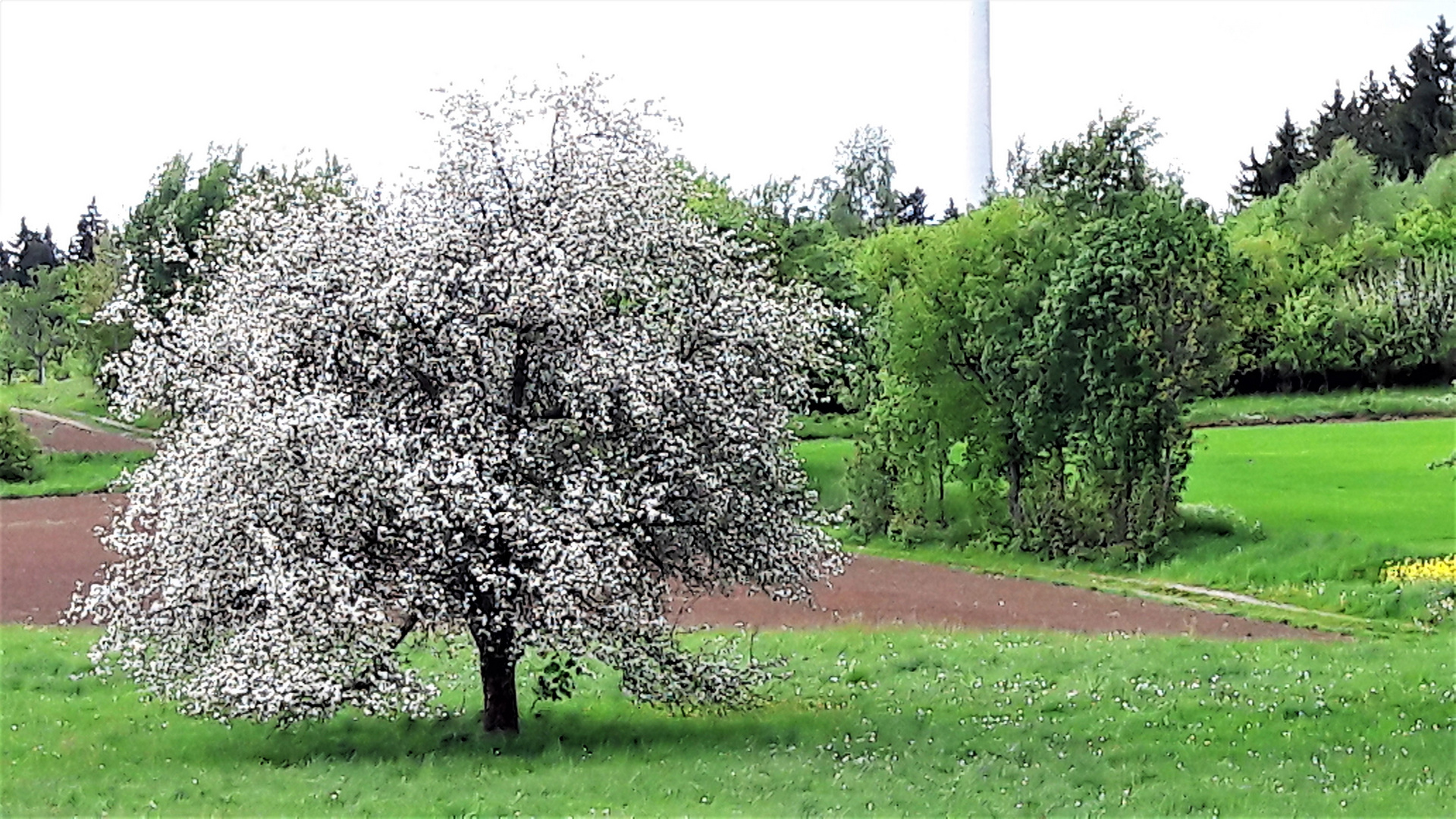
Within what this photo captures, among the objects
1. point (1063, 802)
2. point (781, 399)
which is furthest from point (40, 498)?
point (1063, 802)

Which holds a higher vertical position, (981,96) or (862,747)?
(981,96)

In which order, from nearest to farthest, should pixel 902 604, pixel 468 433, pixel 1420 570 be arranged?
pixel 468 433
pixel 1420 570
pixel 902 604

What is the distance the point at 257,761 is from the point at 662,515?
15.7ft

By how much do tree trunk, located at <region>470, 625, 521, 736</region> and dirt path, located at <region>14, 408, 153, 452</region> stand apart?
42.3 metres

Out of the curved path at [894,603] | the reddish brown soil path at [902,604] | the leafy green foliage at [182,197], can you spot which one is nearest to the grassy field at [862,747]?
the curved path at [894,603]

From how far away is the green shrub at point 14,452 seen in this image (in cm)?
4844

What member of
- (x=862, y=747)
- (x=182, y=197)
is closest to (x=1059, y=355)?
(x=862, y=747)

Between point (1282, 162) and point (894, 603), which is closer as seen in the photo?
point (894, 603)

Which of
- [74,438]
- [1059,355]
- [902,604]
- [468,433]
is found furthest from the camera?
[74,438]

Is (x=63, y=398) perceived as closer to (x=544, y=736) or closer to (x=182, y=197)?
(x=182, y=197)

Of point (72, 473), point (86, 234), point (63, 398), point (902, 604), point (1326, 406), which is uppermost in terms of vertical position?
point (86, 234)

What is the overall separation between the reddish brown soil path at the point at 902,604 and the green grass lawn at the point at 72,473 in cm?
1212

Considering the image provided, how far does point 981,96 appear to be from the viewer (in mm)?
76875

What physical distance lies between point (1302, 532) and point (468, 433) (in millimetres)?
24656
